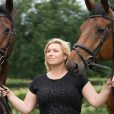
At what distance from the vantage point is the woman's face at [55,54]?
2.81m

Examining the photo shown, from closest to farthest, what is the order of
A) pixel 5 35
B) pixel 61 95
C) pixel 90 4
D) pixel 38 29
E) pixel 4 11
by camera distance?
pixel 61 95, pixel 90 4, pixel 5 35, pixel 4 11, pixel 38 29

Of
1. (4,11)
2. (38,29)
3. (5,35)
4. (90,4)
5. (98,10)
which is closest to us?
(98,10)

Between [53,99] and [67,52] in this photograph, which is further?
[67,52]

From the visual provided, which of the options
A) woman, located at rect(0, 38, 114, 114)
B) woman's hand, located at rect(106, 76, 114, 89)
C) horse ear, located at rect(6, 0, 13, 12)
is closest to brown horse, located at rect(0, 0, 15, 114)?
horse ear, located at rect(6, 0, 13, 12)

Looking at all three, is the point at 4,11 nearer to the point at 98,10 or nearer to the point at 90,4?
the point at 90,4

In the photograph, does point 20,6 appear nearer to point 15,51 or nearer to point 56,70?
point 15,51

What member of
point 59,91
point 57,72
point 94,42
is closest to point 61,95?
point 59,91

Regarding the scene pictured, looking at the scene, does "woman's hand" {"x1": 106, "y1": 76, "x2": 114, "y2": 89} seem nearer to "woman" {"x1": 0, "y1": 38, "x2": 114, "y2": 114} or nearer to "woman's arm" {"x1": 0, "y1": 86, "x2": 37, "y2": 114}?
"woman" {"x1": 0, "y1": 38, "x2": 114, "y2": 114}

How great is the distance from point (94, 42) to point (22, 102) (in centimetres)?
134

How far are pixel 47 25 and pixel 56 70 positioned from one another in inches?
797

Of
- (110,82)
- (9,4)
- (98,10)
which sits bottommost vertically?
(110,82)

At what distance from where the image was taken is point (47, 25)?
22.7 metres

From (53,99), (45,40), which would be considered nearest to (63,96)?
(53,99)

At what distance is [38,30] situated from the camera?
2312 cm
